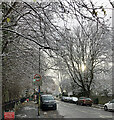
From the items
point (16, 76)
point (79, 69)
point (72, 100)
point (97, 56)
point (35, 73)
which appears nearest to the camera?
point (16, 76)

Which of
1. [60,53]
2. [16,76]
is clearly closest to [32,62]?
[16,76]

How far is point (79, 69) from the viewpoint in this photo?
3139cm

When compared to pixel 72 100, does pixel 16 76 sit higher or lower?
higher

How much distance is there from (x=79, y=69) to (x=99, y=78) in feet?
30.7

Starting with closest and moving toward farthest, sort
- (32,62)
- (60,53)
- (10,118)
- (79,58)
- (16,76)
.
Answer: (60,53), (10,118), (32,62), (16,76), (79,58)

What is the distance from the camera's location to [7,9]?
8.22 meters

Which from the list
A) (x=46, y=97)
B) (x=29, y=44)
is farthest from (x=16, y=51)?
(x=46, y=97)

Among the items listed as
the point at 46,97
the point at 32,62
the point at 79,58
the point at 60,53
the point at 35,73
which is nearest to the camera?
the point at 60,53

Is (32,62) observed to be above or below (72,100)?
above

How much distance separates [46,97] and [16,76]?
502 inches

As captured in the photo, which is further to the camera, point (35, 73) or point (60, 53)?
point (35, 73)

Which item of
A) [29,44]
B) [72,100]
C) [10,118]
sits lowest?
[72,100]

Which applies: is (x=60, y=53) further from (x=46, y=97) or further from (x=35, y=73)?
(x=46, y=97)

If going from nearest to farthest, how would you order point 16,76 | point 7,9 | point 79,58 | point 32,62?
point 7,9 < point 32,62 < point 16,76 < point 79,58
